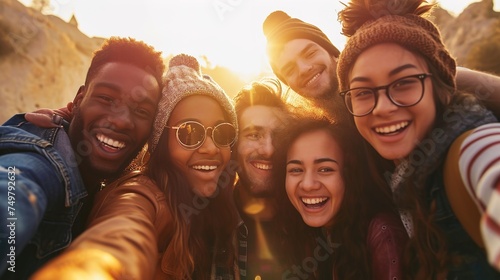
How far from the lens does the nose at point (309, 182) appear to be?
9.75ft

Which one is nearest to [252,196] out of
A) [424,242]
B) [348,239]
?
[348,239]

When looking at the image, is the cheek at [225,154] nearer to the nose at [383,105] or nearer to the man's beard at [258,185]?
the man's beard at [258,185]

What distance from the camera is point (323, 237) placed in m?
3.28

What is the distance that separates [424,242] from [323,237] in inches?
46.9

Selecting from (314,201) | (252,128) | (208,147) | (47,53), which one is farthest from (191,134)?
(47,53)

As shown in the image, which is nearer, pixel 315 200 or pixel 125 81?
pixel 125 81

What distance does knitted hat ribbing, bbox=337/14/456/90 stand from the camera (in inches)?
87.0

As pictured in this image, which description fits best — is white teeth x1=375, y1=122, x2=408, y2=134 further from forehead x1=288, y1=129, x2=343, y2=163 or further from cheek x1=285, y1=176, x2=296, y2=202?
cheek x1=285, y1=176, x2=296, y2=202

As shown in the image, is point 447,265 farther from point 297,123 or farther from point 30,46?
point 30,46

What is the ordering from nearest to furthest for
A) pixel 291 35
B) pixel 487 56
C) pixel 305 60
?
pixel 305 60 → pixel 291 35 → pixel 487 56

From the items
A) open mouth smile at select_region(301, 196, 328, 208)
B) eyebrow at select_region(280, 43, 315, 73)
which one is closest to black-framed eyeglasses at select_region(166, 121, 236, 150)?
open mouth smile at select_region(301, 196, 328, 208)

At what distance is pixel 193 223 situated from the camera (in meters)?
2.98

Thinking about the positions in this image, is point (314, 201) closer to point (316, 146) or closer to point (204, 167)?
point (316, 146)

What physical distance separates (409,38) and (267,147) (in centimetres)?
189
